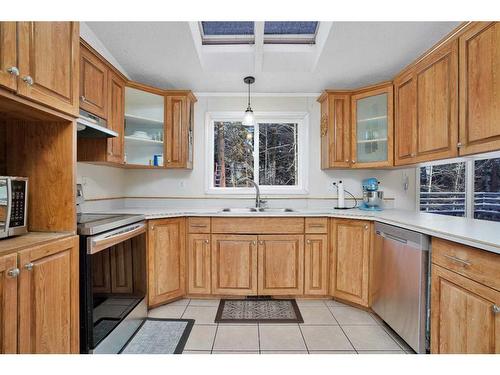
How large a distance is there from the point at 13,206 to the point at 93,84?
1.16m

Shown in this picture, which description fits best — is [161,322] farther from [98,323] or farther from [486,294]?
[486,294]

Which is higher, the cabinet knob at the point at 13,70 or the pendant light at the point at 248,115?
the pendant light at the point at 248,115

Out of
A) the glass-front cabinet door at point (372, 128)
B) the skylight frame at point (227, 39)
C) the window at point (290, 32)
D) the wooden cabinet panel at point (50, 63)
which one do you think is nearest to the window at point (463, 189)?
the glass-front cabinet door at point (372, 128)

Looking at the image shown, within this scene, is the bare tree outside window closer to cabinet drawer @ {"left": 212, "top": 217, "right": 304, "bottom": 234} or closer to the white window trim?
the white window trim

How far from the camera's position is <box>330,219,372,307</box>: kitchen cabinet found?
2.16 metres

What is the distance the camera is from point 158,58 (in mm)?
2236

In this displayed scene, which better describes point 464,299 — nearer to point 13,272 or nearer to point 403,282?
point 403,282

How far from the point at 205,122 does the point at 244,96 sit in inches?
23.0

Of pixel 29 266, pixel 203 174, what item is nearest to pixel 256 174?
pixel 203 174

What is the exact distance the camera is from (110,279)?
1.57m

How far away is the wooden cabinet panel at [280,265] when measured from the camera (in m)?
2.34

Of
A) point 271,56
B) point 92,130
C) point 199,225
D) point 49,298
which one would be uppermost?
point 271,56

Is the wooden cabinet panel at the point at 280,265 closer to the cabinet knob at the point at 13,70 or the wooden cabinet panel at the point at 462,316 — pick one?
the wooden cabinet panel at the point at 462,316

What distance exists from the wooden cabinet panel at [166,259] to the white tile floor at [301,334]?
139 millimetres
